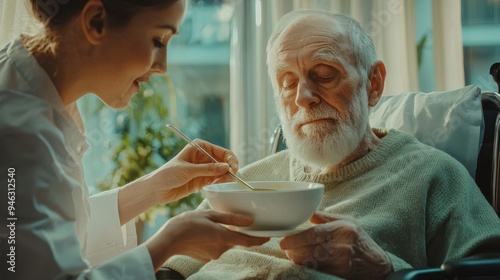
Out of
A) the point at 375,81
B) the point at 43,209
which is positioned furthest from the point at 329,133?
the point at 43,209

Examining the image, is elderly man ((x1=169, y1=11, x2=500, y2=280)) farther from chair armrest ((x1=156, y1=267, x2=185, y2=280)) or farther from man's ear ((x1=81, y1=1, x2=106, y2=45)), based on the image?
man's ear ((x1=81, y1=1, x2=106, y2=45))

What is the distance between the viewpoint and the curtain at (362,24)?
299 cm

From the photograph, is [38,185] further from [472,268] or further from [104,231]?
[472,268]

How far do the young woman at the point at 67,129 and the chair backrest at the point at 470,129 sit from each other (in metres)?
0.93

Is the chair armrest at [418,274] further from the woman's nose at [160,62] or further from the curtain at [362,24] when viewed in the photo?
the curtain at [362,24]

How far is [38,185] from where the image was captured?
925 millimetres

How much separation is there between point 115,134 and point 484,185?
216 centimetres

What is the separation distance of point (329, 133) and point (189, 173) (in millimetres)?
420

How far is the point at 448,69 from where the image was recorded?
3.00 m

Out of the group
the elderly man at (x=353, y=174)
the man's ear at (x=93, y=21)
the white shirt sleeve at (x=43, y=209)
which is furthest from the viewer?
the elderly man at (x=353, y=174)

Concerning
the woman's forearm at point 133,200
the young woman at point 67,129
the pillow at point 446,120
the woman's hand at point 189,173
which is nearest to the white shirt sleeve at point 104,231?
the woman's forearm at point 133,200

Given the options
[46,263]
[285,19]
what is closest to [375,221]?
[285,19]

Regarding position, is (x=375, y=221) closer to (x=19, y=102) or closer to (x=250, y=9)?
(x=19, y=102)

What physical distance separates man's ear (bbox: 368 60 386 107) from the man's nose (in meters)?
0.21
